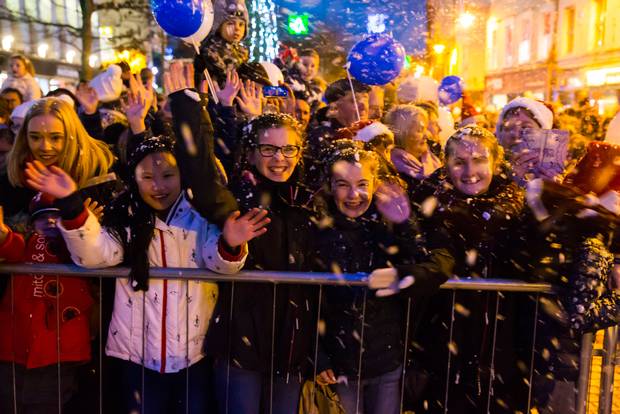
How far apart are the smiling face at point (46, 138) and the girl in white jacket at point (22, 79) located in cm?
642

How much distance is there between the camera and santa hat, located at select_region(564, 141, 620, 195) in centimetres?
339

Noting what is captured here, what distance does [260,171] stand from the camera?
3377 millimetres

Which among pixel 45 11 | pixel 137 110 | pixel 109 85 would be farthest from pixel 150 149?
pixel 45 11

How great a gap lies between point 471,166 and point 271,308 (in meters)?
1.40

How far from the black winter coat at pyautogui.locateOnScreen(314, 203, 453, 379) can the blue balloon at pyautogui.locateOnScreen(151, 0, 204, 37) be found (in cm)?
165

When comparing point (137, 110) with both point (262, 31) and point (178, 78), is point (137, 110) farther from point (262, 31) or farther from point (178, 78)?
point (262, 31)

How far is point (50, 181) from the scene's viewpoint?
2.72m

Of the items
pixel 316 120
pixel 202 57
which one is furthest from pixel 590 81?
pixel 202 57

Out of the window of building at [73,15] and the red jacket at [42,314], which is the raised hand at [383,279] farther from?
the window of building at [73,15]

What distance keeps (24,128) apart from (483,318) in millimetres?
2818

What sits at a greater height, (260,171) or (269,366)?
(260,171)

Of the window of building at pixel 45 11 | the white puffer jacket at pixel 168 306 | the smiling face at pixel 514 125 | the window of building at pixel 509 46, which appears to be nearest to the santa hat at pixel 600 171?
the smiling face at pixel 514 125

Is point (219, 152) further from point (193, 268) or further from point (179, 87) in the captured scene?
point (193, 268)

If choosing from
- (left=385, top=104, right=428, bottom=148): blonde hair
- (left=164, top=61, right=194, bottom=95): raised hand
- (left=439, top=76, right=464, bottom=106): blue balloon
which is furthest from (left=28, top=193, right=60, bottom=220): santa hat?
(left=439, top=76, right=464, bottom=106): blue balloon
